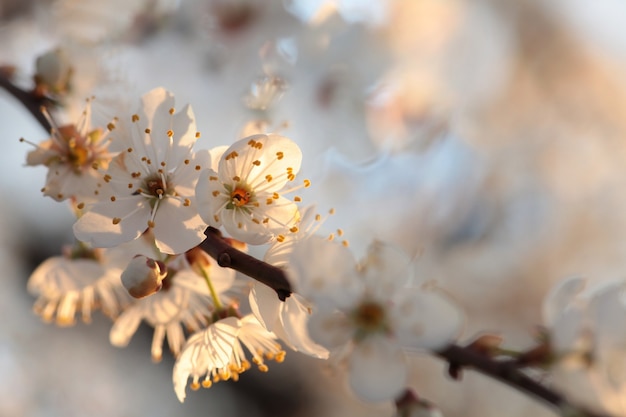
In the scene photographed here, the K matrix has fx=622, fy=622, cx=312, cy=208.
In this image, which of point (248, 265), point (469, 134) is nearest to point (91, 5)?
point (248, 265)

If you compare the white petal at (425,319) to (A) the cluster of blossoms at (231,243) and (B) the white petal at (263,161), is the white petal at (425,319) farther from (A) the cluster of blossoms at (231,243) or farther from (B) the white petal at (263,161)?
(B) the white petal at (263,161)

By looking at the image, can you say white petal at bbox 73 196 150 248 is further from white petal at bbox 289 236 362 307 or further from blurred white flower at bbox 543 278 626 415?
blurred white flower at bbox 543 278 626 415

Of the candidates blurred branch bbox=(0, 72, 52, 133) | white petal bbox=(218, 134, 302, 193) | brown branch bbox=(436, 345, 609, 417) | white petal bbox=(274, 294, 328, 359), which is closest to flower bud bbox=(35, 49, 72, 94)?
blurred branch bbox=(0, 72, 52, 133)

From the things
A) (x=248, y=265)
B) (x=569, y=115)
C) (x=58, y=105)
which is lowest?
(x=248, y=265)

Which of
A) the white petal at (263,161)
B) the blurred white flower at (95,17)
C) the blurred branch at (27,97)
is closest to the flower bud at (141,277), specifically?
the white petal at (263,161)

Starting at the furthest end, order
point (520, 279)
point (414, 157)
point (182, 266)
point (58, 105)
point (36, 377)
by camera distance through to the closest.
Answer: point (36, 377), point (520, 279), point (414, 157), point (58, 105), point (182, 266)

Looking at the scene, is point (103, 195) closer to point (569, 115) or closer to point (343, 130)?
point (343, 130)
